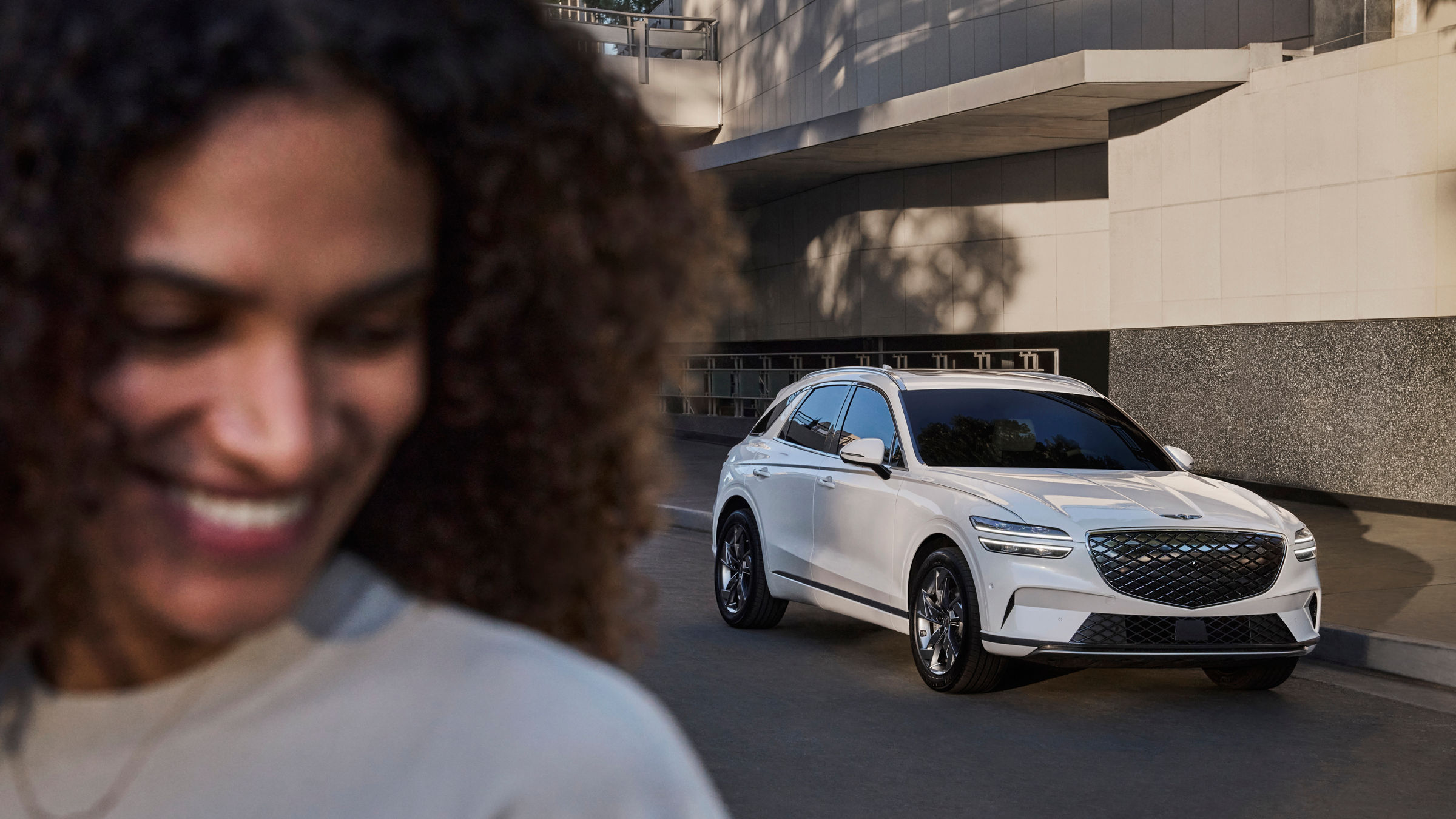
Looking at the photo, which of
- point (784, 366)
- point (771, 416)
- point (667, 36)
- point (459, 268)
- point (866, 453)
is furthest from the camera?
point (667, 36)

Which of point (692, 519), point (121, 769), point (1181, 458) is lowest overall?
point (692, 519)

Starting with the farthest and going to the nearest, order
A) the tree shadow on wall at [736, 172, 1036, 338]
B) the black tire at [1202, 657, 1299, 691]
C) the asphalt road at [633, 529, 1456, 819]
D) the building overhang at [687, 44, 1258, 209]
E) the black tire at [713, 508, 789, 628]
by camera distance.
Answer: the tree shadow on wall at [736, 172, 1036, 338] → the building overhang at [687, 44, 1258, 209] → the black tire at [713, 508, 789, 628] → the black tire at [1202, 657, 1299, 691] → the asphalt road at [633, 529, 1456, 819]

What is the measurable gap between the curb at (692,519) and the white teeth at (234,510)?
577 inches

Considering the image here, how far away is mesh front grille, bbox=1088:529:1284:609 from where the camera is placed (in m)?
7.46

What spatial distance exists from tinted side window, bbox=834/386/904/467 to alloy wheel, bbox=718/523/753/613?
112 cm

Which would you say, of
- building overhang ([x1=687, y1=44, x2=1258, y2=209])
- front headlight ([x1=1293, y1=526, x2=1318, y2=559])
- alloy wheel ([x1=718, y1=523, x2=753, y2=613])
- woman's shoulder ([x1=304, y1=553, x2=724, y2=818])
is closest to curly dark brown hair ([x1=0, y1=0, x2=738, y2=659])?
woman's shoulder ([x1=304, y1=553, x2=724, y2=818])

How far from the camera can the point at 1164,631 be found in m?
7.45

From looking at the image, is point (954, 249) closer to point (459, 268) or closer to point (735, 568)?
point (735, 568)

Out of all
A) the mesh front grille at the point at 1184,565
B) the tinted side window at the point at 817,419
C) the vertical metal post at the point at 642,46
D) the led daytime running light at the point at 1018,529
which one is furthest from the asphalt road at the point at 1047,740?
the vertical metal post at the point at 642,46

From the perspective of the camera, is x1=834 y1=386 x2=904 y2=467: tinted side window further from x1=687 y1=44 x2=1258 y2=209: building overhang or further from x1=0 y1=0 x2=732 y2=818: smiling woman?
x1=0 y1=0 x2=732 y2=818: smiling woman

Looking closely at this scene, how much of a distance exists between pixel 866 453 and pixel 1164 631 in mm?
1980

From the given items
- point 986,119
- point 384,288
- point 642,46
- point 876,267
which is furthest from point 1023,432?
point 642,46

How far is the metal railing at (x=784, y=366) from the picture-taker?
2228cm

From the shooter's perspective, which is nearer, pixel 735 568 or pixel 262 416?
pixel 262 416
